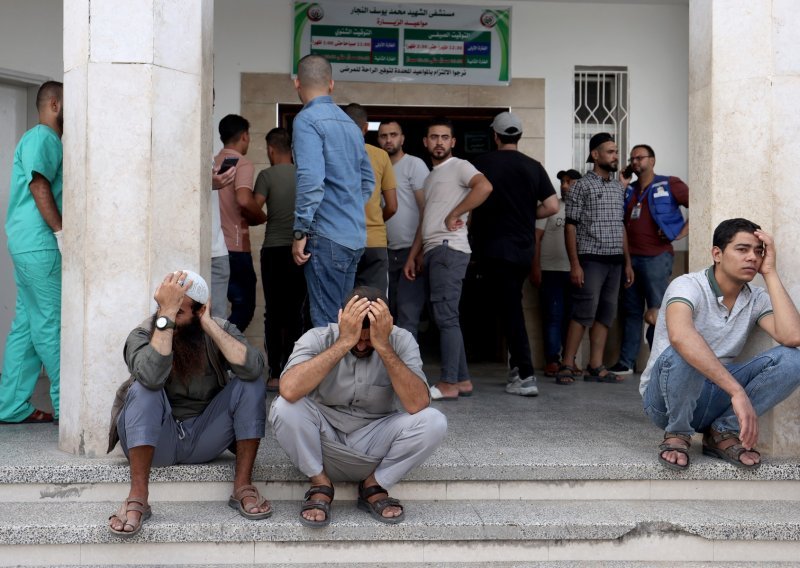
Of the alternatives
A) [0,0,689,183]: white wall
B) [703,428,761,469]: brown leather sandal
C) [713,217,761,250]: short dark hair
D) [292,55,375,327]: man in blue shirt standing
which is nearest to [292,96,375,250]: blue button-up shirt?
[292,55,375,327]: man in blue shirt standing

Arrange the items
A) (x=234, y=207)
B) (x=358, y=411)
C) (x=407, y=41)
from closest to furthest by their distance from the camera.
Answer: (x=358, y=411) < (x=234, y=207) < (x=407, y=41)

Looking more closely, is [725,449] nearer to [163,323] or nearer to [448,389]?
[448,389]

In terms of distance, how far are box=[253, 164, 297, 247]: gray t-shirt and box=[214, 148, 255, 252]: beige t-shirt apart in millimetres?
132

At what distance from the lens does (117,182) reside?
189 inches

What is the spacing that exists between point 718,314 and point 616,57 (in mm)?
4483

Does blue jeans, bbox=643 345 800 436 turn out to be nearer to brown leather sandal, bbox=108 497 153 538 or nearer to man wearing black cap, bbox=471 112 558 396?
man wearing black cap, bbox=471 112 558 396

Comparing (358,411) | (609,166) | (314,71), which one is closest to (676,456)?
(358,411)

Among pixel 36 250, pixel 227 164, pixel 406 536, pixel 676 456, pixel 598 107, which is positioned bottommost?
pixel 406 536

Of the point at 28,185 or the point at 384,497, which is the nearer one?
the point at 384,497

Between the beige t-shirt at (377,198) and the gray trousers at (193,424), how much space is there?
6.91 feet

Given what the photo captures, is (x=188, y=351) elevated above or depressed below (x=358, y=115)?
below

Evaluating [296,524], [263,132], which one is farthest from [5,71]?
[296,524]

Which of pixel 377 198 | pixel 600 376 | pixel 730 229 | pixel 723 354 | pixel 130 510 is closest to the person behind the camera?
pixel 130 510

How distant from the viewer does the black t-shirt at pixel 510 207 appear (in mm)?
6887
